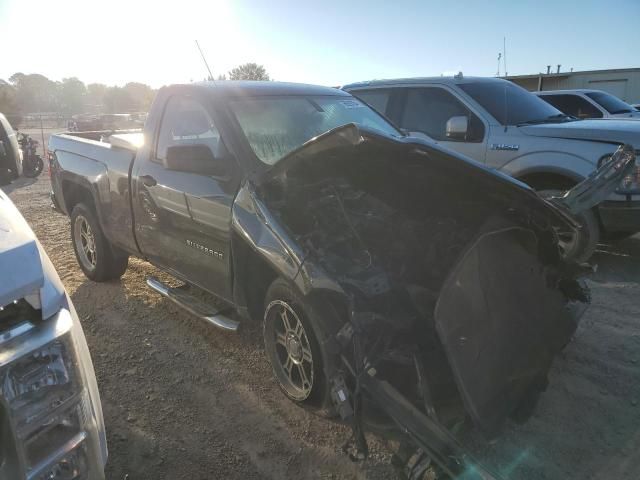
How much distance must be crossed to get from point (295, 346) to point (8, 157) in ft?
6.64

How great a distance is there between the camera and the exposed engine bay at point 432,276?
2.29 m

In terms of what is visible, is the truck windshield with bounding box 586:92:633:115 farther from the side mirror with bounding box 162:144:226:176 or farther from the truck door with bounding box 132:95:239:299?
the side mirror with bounding box 162:144:226:176

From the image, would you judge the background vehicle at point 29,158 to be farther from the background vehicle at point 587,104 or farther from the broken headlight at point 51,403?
the broken headlight at point 51,403

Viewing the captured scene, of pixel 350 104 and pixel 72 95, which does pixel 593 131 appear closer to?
A: pixel 350 104

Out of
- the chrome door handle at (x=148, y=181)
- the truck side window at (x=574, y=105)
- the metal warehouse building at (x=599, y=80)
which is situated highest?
the metal warehouse building at (x=599, y=80)

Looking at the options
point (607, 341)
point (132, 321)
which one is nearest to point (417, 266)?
point (607, 341)

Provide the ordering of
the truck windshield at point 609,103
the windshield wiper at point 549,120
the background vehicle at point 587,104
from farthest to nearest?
the truck windshield at point 609,103 → the background vehicle at point 587,104 → the windshield wiper at point 549,120

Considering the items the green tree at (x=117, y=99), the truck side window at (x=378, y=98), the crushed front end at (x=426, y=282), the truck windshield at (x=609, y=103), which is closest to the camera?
the crushed front end at (x=426, y=282)

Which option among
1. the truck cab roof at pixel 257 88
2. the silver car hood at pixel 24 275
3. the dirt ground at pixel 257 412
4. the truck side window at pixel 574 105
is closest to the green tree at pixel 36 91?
the truck side window at pixel 574 105

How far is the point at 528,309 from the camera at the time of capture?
256 cm

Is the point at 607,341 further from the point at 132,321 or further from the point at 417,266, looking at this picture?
the point at 132,321

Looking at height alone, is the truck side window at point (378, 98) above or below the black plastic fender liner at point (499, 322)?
above

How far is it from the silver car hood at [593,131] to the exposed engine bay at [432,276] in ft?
8.58

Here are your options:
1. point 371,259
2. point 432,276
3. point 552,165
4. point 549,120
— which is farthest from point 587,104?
point 371,259
